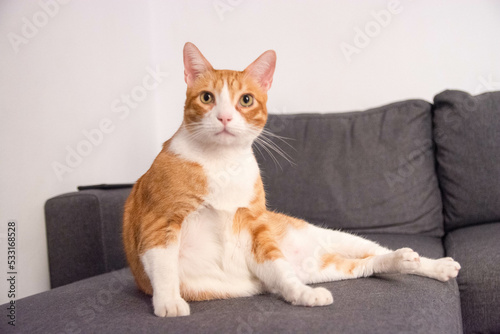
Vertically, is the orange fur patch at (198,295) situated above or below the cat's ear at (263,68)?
below

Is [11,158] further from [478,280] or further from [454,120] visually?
[454,120]

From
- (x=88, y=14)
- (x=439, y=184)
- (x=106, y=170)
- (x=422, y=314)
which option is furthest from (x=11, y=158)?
(x=439, y=184)

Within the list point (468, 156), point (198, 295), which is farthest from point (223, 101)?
point (468, 156)

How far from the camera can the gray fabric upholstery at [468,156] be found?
202 cm

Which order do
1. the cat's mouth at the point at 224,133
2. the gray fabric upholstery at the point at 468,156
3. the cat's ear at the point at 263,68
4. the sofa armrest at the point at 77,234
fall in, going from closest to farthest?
the cat's mouth at the point at 224,133 → the cat's ear at the point at 263,68 → the sofa armrest at the point at 77,234 → the gray fabric upholstery at the point at 468,156

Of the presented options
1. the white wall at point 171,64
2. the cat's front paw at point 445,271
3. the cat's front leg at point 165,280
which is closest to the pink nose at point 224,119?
the cat's front leg at point 165,280

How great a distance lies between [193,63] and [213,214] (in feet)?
1.57

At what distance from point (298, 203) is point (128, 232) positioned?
1070 mm

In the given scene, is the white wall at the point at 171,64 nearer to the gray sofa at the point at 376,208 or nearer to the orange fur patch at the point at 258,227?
the gray sofa at the point at 376,208

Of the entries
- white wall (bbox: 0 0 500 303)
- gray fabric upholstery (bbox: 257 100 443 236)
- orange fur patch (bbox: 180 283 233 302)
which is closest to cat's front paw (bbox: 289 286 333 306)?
orange fur patch (bbox: 180 283 233 302)

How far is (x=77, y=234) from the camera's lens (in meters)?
1.86

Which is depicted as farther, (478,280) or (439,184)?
(439,184)

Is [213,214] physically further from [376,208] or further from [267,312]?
[376,208]

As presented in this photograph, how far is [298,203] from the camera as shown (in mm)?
2191
